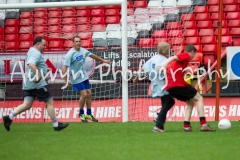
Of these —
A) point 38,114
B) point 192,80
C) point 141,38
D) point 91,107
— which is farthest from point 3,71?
point 192,80

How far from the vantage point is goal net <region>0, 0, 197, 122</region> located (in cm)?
1634

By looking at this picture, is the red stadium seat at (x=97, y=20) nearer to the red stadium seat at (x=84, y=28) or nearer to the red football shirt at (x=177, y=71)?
the red stadium seat at (x=84, y=28)

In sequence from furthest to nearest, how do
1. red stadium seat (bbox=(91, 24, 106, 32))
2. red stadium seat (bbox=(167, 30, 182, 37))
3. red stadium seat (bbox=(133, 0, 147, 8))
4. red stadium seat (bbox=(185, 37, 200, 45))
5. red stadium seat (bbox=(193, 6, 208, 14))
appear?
red stadium seat (bbox=(133, 0, 147, 8)), red stadium seat (bbox=(193, 6, 208, 14)), red stadium seat (bbox=(185, 37, 200, 45)), red stadium seat (bbox=(167, 30, 182, 37)), red stadium seat (bbox=(91, 24, 106, 32))

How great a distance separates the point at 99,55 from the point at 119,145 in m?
8.18

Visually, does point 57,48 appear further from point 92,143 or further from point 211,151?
point 211,151

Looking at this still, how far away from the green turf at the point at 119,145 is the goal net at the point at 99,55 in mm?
4463

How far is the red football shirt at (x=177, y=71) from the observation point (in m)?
10.8

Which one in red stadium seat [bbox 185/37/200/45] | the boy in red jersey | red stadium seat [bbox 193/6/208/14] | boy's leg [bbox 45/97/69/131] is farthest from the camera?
red stadium seat [bbox 193/6/208/14]

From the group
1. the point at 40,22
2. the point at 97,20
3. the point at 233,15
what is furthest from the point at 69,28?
the point at 233,15

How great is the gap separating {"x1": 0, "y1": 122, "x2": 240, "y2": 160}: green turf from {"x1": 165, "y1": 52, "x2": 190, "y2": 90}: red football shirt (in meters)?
0.84

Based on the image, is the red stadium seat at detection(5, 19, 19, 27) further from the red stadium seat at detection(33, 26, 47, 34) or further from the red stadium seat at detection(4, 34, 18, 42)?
the red stadium seat at detection(33, 26, 47, 34)

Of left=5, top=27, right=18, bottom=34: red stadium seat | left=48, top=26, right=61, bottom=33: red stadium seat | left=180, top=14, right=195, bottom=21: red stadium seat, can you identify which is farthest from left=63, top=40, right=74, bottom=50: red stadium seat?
left=180, top=14, right=195, bottom=21: red stadium seat

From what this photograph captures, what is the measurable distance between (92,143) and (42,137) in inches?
57.3

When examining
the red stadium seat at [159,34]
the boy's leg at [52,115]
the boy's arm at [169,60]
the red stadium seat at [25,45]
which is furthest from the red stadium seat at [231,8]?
the boy's arm at [169,60]
